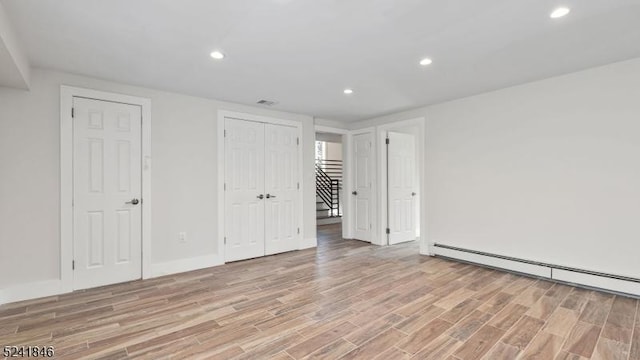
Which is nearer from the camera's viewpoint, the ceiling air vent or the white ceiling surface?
the white ceiling surface

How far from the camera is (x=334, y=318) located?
96.0 inches

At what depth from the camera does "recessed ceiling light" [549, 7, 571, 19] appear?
77.2 inches

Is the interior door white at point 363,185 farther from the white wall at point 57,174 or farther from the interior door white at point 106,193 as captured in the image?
the interior door white at point 106,193

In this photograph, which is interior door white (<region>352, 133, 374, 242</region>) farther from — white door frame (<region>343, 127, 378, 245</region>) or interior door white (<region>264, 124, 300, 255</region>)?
interior door white (<region>264, 124, 300, 255</region>)

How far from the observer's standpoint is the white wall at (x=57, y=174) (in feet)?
9.30

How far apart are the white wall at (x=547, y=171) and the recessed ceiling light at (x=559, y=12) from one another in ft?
4.87

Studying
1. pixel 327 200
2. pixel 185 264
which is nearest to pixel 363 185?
pixel 327 200

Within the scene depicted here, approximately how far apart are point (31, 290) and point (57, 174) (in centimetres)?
118

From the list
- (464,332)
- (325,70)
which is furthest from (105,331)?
(325,70)

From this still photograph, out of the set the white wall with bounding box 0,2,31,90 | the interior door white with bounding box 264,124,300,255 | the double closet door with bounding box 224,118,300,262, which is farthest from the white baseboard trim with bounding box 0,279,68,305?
the interior door white with bounding box 264,124,300,255

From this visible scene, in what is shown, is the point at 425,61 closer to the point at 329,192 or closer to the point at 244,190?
the point at 244,190

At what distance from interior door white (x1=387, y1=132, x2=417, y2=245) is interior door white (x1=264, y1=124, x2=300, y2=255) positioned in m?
1.73

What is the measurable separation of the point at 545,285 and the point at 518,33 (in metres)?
2.62

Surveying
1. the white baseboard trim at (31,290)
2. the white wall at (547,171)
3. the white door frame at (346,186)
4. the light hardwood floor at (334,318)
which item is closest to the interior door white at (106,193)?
the white baseboard trim at (31,290)
